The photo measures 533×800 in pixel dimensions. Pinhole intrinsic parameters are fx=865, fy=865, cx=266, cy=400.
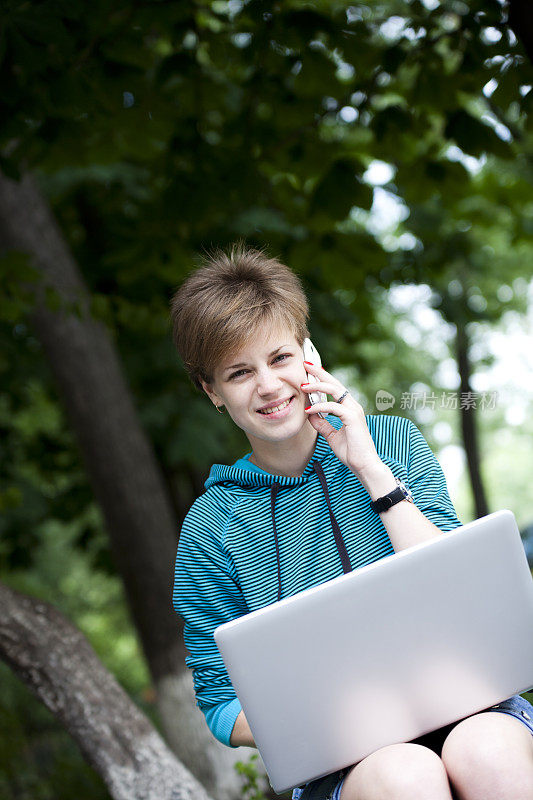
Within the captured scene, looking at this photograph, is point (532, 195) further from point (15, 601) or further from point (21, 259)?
point (15, 601)

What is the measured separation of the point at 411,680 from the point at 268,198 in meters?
3.68

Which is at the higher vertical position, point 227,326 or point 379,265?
point 227,326

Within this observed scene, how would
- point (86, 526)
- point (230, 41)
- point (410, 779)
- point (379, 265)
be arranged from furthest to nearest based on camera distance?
point (86, 526) → point (379, 265) → point (230, 41) → point (410, 779)

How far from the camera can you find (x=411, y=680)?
1803 mm

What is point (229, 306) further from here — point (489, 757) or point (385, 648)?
point (489, 757)

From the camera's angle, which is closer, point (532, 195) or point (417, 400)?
point (417, 400)

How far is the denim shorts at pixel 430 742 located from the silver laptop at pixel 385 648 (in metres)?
0.14

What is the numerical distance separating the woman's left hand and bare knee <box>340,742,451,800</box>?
649 millimetres

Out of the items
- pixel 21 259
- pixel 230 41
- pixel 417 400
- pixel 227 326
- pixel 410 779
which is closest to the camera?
pixel 410 779

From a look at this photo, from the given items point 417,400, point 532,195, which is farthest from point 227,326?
point 532,195

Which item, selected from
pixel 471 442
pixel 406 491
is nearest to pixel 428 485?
pixel 406 491

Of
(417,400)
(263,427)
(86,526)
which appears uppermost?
(263,427)

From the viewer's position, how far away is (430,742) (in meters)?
2.06

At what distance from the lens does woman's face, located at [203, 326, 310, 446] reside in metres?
2.24
